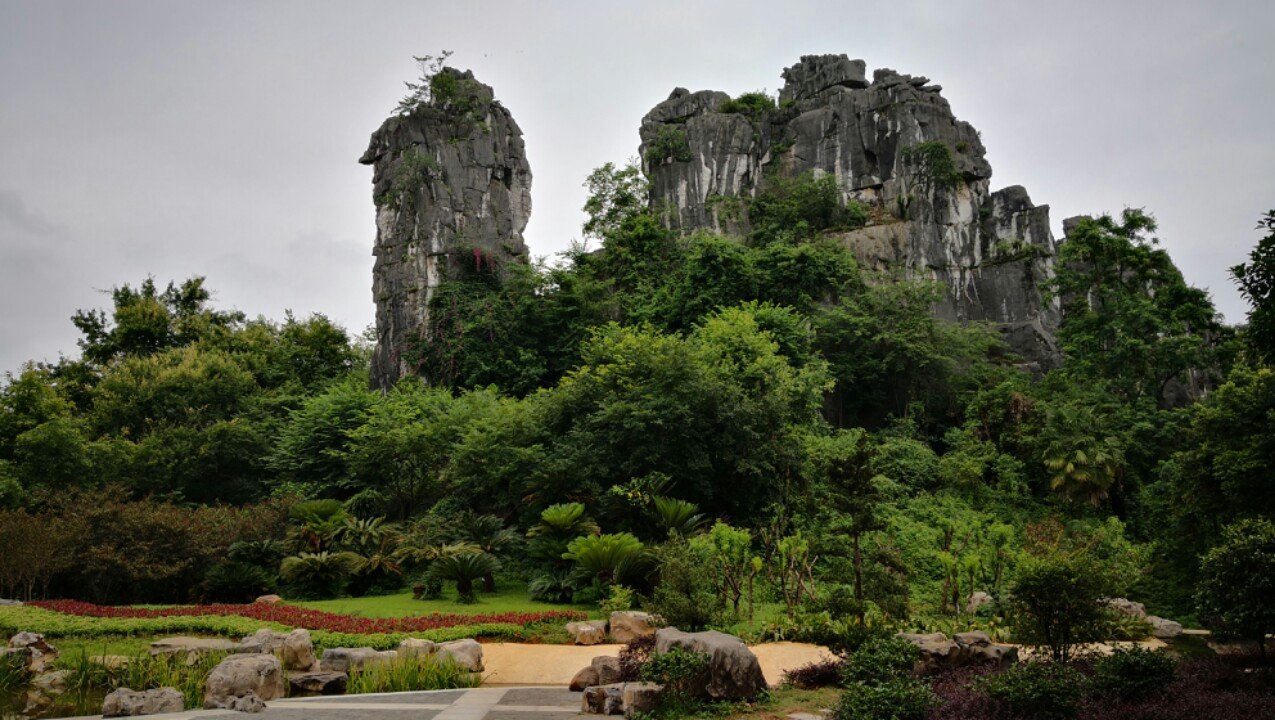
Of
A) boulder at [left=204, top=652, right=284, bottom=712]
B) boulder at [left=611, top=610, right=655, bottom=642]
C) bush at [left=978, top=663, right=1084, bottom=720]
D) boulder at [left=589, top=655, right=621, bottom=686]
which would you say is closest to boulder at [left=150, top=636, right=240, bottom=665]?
boulder at [left=204, top=652, right=284, bottom=712]

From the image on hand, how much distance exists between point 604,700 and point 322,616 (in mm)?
6332

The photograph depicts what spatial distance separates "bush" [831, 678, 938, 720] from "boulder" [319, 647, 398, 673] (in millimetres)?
5167

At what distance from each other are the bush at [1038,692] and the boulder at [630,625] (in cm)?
477

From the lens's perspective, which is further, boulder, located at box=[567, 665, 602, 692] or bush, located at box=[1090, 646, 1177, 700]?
boulder, located at box=[567, 665, 602, 692]

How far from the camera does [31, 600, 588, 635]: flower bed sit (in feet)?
37.6

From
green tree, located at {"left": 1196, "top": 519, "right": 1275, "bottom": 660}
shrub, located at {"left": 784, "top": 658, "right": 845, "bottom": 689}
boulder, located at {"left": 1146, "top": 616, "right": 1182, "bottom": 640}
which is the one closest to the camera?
green tree, located at {"left": 1196, "top": 519, "right": 1275, "bottom": 660}

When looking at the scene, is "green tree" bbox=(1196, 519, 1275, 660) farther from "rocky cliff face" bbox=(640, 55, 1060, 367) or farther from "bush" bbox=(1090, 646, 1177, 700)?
"rocky cliff face" bbox=(640, 55, 1060, 367)

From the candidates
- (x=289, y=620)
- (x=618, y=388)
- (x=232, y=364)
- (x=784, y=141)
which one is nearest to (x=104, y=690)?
(x=289, y=620)

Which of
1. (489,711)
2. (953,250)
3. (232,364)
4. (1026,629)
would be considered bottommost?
(489,711)

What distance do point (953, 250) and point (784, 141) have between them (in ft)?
30.6

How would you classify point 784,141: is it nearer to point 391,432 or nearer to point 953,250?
point 953,250

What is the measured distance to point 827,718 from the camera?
7.06 metres

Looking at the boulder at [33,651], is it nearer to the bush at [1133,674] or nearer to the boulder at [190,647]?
the boulder at [190,647]

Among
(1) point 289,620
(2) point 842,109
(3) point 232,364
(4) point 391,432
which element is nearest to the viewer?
(1) point 289,620
